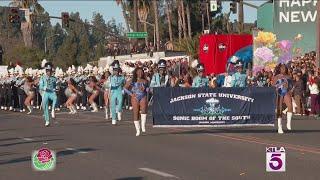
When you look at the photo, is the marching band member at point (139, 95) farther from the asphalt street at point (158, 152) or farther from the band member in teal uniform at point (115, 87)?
the band member in teal uniform at point (115, 87)

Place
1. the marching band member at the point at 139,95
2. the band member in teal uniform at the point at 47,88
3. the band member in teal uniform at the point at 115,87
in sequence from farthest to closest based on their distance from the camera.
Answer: the band member in teal uniform at the point at 47,88, the band member in teal uniform at the point at 115,87, the marching band member at the point at 139,95

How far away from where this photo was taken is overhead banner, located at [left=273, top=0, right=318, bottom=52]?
37.6 meters

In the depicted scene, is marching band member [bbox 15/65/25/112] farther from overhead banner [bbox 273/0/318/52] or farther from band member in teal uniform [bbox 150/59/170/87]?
band member in teal uniform [bbox 150/59/170/87]

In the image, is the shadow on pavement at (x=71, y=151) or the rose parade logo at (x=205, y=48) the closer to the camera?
the shadow on pavement at (x=71, y=151)

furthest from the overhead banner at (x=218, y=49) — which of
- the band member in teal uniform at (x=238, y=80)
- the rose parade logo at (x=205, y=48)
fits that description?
the band member in teal uniform at (x=238, y=80)

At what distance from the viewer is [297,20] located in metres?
38.2

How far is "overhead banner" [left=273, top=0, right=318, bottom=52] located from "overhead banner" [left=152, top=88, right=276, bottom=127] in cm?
1970

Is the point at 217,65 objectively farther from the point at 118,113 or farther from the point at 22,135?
the point at 22,135

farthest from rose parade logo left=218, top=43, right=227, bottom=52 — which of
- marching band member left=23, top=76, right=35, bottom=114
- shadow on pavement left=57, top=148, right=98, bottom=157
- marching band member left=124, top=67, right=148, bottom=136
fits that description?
shadow on pavement left=57, top=148, right=98, bottom=157

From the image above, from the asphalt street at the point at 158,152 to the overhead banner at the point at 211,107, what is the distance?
36 centimetres

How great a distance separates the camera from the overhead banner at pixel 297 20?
37.6 metres

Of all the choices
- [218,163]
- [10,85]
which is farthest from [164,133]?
[10,85]

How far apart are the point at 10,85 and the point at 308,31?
1567 cm

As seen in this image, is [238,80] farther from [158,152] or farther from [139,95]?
[158,152]
